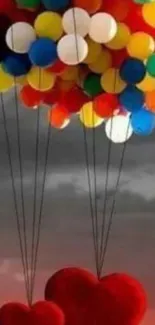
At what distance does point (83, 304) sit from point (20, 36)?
661 mm

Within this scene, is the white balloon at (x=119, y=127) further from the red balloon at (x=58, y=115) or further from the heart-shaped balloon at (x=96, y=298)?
the heart-shaped balloon at (x=96, y=298)

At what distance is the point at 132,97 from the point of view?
211 centimetres

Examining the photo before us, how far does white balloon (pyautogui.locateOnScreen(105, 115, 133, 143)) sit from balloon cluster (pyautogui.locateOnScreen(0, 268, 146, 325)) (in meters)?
0.33

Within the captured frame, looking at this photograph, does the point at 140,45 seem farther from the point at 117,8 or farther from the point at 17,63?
the point at 17,63

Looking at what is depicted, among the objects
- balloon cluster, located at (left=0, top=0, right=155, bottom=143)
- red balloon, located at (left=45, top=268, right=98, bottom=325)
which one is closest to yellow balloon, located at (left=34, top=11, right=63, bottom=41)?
balloon cluster, located at (left=0, top=0, right=155, bottom=143)

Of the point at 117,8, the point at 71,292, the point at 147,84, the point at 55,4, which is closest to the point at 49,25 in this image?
the point at 55,4

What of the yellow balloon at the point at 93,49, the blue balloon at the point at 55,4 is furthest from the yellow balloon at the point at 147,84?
the blue balloon at the point at 55,4

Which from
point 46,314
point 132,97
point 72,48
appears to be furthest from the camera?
point 46,314

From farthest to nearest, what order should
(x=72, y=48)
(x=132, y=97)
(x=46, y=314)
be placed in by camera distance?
(x=46, y=314)
(x=132, y=97)
(x=72, y=48)

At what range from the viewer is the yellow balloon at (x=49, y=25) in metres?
2.02

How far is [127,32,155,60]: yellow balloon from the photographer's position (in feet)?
6.73

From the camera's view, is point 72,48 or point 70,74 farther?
point 70,74

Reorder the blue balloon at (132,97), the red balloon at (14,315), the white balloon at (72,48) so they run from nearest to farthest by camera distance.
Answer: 1. the white balloon at (72,48)
2. the blue balloon at (132,97)
3. the red balloon at (14,315)

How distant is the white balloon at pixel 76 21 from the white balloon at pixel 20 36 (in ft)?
0.25
